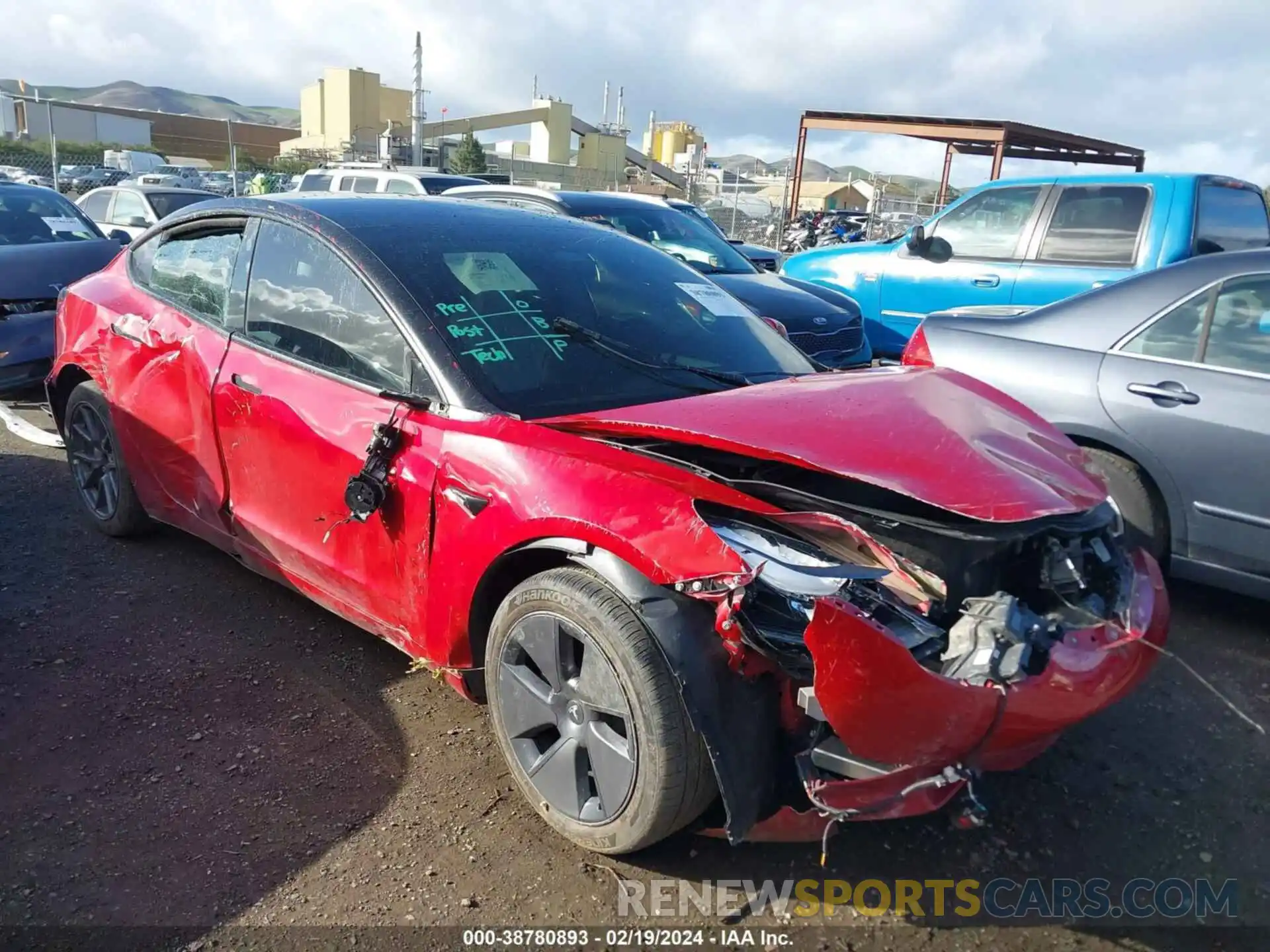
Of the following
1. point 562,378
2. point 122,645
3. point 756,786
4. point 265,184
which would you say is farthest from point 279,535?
point 265,184

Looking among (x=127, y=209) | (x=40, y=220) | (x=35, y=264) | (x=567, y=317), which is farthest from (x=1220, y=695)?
(x=127, y=209)

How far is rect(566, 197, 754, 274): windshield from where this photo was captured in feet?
27.2

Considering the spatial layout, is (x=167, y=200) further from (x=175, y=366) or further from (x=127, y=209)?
(x=175, y=366)

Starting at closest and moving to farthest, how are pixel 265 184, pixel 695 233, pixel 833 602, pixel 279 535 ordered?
pixel 833 602
pixel 279 535
pixel 695 233
pixel 265 184

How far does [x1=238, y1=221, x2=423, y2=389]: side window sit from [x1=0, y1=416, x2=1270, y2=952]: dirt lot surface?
1132 millimetres

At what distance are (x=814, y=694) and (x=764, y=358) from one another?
1694mm

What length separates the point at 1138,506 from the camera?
13.1 feet

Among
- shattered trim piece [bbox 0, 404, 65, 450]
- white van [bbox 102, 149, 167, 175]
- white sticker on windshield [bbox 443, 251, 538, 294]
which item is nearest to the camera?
white sticker on windshield [bbox 443, 251, 538, 294]

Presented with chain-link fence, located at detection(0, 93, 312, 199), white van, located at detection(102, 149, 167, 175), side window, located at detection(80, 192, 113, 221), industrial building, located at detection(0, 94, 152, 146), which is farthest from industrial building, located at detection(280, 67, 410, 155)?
side window, located at detection(80, 192, 113, 221)

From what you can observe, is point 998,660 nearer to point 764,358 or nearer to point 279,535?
point 764,358

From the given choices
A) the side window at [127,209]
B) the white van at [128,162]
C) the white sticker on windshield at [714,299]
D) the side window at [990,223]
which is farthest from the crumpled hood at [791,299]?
the white van at [128,162]

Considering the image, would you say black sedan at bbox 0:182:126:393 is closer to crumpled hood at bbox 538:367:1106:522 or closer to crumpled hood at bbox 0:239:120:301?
crumpled hood at bbox 0:239:120:301

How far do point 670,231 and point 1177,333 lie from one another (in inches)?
210

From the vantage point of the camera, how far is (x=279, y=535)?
3.39 meters
